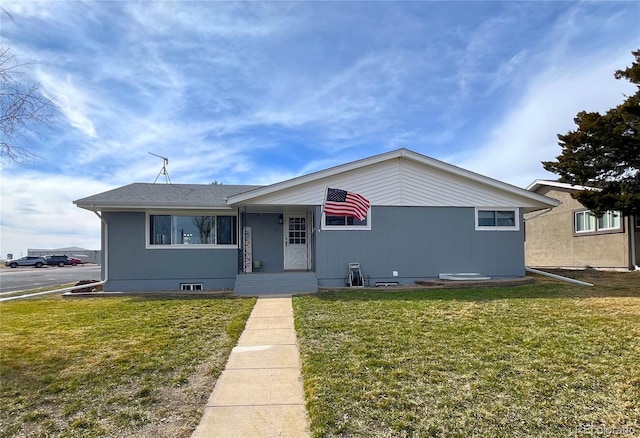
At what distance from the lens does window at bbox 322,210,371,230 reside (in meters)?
12.2

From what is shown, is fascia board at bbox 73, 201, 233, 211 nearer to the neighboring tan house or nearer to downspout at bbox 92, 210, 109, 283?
downspout at bbox 92, 210, 109, 283

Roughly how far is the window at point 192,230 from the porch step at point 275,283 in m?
2.01

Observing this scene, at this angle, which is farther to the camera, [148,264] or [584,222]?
[584,222]

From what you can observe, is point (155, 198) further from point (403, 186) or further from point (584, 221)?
point (584, 221)

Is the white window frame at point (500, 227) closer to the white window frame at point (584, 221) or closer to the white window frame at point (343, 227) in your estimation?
the white window frame at point (343, 227)

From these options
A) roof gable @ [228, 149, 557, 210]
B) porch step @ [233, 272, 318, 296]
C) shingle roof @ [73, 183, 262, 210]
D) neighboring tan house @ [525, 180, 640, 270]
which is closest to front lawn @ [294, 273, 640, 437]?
porch step @ [233, 272, 318, 296]

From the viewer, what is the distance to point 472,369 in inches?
173

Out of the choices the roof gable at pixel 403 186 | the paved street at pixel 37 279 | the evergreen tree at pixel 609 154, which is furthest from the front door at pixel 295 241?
the paved street at pixel 37 279

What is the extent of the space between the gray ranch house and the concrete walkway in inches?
242

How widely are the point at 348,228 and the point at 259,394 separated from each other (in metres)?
8.57

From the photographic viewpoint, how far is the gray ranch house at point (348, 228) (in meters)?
12.1

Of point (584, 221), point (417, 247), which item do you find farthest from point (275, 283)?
point (584, 221)

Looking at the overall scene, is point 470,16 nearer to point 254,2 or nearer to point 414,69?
point 414,69

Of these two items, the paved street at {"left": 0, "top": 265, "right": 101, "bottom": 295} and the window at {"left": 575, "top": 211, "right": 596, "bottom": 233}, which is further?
the paved street at {"left": 0, "top": 265, "right": 101, "bottom": 295}
